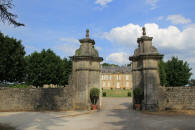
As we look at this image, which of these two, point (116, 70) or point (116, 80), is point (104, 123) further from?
point (116, 70)

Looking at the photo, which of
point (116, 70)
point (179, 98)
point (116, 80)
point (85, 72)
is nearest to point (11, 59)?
point (85, 72)

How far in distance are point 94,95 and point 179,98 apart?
20.8ft

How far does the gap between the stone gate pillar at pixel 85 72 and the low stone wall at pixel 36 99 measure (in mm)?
734

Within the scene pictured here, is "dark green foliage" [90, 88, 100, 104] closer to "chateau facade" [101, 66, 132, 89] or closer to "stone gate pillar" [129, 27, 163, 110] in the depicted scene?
"stone gate pillar" [129, 27, 163, 110]

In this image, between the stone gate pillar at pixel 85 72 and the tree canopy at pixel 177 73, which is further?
the tree canopy at pixel 177 73

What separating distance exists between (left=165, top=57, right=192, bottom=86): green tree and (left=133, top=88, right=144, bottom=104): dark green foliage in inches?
491

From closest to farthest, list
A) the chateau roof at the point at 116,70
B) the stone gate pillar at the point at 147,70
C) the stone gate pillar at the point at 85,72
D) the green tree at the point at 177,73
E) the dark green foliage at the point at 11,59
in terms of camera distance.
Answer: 1. the stone gate pillar at the point at 147,70
2. the stone gate pillar at the point at 85,72
3. the dark green foliage at the point at 11,59
4. the green tree at the point at 177,73
5. the chateau roof at the point at 116,70

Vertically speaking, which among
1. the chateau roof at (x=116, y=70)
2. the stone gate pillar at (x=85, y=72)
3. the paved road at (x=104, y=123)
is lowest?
the paved road at (x=104, y=123)

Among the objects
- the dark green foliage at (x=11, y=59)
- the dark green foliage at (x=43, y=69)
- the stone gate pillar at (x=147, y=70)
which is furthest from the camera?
the dark green foliage at (x=43, y=69)

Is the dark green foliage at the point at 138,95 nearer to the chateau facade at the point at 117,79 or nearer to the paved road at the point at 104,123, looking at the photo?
the paved road at the point at 104,123

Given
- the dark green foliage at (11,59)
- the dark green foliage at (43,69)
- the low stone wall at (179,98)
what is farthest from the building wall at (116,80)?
the low stone wall at (179,98)

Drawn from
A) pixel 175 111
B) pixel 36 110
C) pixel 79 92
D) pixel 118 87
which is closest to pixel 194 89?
pixel 175 111

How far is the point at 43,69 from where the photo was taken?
21.0 m

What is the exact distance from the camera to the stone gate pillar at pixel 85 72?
41.6ft
